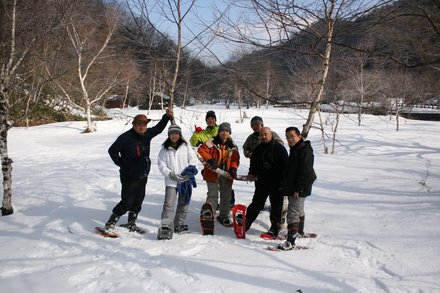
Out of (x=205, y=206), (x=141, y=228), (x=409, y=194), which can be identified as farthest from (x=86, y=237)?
(x=409, y=194)

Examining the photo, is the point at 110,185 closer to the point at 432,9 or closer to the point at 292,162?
the point at 292,162

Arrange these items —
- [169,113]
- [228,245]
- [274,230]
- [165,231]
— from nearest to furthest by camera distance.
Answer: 1. [228,245]
2. [165,231]
3. [274,230]
4. [169,113]

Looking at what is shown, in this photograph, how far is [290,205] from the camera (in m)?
4.32

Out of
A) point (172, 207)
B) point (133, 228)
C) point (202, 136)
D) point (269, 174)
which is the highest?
point (202, 136)

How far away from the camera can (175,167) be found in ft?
15.7

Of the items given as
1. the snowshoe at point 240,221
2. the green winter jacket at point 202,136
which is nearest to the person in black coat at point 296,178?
the snowshoe at point 240,221

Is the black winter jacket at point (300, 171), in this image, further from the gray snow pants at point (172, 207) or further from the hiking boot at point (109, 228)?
the hiking boot at point (109, 228)

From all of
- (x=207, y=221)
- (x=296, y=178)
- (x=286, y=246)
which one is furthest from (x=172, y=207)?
(x=296, y=178)

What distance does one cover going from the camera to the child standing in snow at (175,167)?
186 inches

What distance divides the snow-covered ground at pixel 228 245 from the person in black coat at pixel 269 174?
37 centimetres

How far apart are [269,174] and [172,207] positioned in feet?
4.61

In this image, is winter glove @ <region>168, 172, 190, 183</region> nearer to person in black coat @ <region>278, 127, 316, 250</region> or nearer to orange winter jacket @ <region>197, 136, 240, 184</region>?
orange winter jacket @ <region>197, 136, 240, 184</region>

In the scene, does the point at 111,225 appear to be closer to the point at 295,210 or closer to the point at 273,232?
the point at 273,232

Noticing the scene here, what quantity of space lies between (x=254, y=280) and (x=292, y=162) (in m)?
1.55
